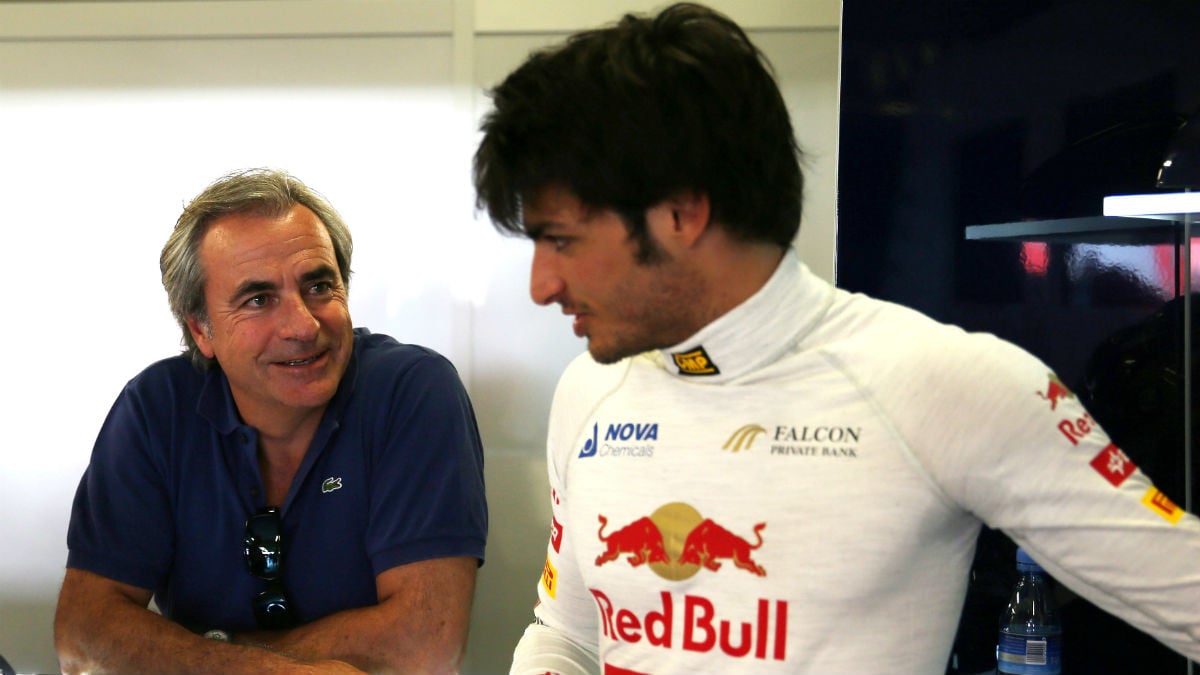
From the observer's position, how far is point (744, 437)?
1.07m

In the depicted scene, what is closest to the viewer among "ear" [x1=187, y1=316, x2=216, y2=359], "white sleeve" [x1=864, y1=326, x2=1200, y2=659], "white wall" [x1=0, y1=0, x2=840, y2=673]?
"white sleeve" [x1=864, y1=326, x2=1200, y2=659]

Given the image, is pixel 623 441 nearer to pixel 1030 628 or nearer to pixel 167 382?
pixel 1030 628

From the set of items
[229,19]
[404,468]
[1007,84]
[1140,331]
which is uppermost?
[229,19]

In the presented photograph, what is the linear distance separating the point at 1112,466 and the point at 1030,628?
2.75ft

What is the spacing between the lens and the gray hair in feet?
6.64

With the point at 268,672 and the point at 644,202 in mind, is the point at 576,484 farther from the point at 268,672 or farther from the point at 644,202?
the point at 268,672

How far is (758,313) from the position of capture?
1068 millimetres

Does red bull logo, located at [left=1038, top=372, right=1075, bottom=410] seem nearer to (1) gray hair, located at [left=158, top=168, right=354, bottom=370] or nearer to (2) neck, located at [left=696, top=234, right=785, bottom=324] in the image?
(2) neck, located at [left=696, top=234, right=785, bottom=324]

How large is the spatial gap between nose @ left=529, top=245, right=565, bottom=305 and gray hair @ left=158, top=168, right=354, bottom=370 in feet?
3.45

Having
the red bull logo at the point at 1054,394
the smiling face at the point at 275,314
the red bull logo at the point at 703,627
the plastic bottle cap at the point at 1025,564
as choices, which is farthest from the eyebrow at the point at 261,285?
the red bull logo at the point at 1054,394

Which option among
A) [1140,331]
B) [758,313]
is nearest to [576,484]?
[758,313]

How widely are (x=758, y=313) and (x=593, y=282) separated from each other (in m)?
0.15

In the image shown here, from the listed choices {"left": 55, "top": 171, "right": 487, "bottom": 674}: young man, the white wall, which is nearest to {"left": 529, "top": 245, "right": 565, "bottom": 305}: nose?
{"left": 55, "top": 171, "right": 487, "bottom": 674}: young man

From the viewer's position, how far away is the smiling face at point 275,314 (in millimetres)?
1969
